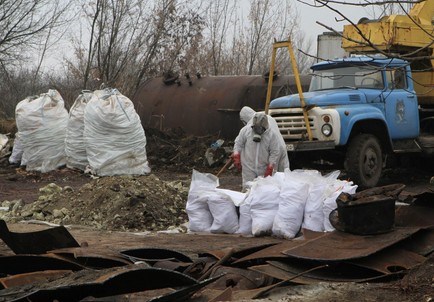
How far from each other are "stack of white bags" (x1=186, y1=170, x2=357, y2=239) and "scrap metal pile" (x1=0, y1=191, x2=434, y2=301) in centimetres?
129

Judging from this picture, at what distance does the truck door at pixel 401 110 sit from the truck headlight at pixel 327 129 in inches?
52.0

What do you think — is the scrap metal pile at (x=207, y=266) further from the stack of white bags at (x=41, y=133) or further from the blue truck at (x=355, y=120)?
the stack of white bags at (x=41, y=133)

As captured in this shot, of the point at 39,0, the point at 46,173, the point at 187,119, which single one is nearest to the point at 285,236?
the point at 46,173

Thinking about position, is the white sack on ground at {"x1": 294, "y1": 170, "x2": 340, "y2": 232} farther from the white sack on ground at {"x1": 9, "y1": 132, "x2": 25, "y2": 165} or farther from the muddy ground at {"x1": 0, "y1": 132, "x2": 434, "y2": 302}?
the white sack on ground at {"x1": 9, "y1": 132, "x2": 25, "y2": 165}

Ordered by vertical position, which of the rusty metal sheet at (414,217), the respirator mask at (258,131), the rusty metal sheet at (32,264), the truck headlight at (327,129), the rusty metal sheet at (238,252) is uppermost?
the respirator mask at (258,131)

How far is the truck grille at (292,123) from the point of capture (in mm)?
11492

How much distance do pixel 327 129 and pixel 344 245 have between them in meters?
5.74

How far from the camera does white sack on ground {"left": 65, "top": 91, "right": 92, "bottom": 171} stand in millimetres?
14773

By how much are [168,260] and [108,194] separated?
4158mm

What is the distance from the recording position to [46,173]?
48.8ft

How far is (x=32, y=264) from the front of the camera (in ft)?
18.2

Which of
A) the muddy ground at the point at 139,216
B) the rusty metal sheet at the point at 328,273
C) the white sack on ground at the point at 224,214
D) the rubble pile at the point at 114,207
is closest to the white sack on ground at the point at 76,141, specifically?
the muddy ground at the point at 139,216

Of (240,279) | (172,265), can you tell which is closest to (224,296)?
(240,279)

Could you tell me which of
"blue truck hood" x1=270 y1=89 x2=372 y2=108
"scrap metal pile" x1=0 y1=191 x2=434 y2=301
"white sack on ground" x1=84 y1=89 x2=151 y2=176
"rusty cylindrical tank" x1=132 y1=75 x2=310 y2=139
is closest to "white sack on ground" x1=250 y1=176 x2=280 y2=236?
"scrap metal pile" x1=0 y1=191 x2=434 y2=301
